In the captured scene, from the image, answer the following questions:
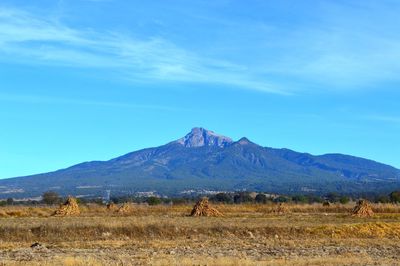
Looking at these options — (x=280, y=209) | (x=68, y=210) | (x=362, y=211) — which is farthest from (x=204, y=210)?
(x=362, y=211)

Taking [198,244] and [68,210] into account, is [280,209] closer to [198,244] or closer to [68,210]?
[68,210]

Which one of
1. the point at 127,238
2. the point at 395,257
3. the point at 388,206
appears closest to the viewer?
the point at 395,257

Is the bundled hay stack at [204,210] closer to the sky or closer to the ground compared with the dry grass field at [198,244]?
closer to the sky

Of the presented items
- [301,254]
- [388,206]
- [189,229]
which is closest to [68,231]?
[189,229]

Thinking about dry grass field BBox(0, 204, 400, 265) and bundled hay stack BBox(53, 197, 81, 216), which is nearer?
dry grass field BBox(0, 204, 400, 265)

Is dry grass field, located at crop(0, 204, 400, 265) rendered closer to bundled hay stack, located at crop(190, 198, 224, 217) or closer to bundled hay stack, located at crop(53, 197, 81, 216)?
bundled hay stack, located at crop(190, 198, 224, 217)

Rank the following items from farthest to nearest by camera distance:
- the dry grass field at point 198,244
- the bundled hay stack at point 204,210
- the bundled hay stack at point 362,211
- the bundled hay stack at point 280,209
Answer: the bundled hay stack at point 280,209 < the bundled hay stack at point 204,210 < the bundled hay stack at point 362,211 < the dry grass field at point 198,244

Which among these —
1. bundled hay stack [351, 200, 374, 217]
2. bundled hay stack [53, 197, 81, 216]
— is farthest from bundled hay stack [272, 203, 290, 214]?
bundled hay stack [53, 197, 81, 216]

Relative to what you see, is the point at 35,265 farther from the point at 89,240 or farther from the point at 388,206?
the point at 388,206

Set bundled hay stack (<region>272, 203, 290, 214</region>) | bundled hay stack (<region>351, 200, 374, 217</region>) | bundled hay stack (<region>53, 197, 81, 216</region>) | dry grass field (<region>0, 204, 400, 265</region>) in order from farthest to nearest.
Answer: bundled hay stack (<region>272, 203, 290, 214</region>) < bundled hay stack (<region>53, 197, 81, 216</region>) < bundled hay stack (<region>351, 200, 374, 217</region>) < dry grass field (<region>0, 204, 400, 265</region>)

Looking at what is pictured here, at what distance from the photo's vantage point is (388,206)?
73625mm

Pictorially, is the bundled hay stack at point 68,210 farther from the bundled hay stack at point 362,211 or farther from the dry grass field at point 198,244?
the bundled hay stack at point 362,211

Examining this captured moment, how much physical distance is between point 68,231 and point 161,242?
7373mm

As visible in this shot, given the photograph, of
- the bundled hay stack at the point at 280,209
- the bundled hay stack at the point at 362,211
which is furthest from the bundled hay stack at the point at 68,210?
the bundled hay stack at the point at 362,211
